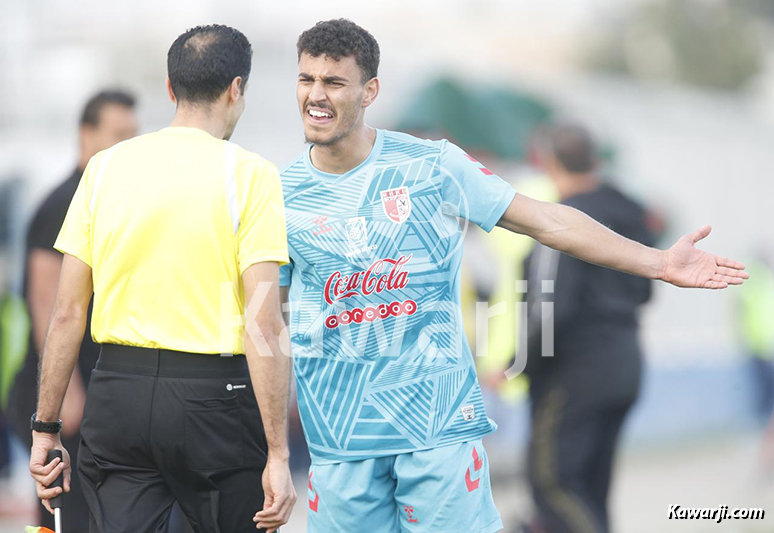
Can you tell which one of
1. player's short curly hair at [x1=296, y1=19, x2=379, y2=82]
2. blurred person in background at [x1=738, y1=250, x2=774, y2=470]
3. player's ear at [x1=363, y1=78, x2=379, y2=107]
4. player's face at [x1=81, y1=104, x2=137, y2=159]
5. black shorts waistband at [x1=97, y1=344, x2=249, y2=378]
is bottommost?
blurred person in background at [x1=738, y1=250, x2=774, y2=470]

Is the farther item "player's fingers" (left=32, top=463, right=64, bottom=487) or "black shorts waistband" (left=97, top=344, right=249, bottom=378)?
"player's fingers" (left=32, top=463, right=64, bottom=487)

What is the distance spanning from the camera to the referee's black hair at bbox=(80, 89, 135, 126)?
5.43 meters

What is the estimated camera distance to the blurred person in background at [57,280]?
5.12 meters

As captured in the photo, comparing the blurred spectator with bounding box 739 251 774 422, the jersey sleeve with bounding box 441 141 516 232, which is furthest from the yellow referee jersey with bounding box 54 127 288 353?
the blurred spectator with bounding box 739 251 774 422

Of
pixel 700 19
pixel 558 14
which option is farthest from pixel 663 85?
pixel 700 19

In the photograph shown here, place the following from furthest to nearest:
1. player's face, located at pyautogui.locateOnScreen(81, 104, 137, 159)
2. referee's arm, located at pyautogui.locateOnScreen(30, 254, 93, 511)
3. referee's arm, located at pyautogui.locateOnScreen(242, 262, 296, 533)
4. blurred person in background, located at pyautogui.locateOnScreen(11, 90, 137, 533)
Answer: player's face, located at pyautogui.locateOnScreen(81, 104, 137, 159) < blurred person in background, located at pyautogui.locateOnScreen(11, 90, 137, 533) < referee's arm, located at pyautogui.locateOnScreen(30, 254, 93, 511) < referee's arm, located at pyautogui.locateOnScreen(242, 262, 296, 533)

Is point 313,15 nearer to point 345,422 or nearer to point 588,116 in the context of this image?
point 588,116

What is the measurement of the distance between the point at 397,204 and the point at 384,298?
33cm

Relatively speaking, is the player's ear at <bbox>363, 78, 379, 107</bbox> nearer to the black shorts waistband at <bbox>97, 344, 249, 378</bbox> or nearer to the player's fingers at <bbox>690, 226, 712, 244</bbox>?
the black shorts waistband at <bbox>97, 344, 249, 378</bbox>

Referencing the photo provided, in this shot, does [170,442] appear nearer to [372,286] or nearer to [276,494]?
[276,494]

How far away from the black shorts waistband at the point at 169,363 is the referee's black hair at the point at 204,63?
811 mm

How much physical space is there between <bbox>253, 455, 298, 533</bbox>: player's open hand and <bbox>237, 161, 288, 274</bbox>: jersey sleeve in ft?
2.00

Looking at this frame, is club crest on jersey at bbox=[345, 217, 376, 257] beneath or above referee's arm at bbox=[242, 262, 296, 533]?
above

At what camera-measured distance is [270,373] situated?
3.34m
